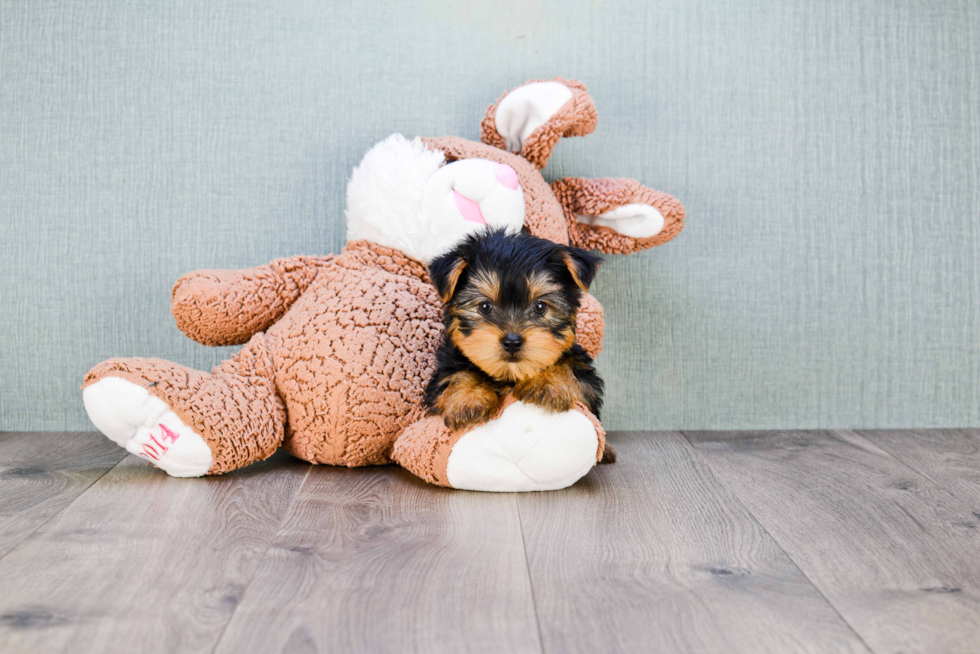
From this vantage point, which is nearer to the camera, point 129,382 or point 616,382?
point 129,382

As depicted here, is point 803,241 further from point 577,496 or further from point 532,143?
point 577,496

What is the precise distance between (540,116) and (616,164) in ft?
1.23

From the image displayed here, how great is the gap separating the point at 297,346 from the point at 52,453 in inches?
32.0

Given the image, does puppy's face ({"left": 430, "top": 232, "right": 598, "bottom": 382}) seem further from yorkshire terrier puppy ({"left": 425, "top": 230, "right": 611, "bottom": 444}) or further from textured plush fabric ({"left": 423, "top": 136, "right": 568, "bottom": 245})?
textured plush fabric ({"left": 423, "top": 136, "right": 568, "bottom": 245})

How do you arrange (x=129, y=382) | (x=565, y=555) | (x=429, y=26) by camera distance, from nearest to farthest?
(x=565, y=555), (x=129, y=382), (x=429, y=26)

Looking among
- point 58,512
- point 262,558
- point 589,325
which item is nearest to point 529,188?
point 589,325

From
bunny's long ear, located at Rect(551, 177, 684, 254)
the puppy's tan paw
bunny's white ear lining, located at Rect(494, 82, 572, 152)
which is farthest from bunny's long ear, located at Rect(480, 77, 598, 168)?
the puppy's tan paw

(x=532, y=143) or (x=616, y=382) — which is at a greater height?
(x=532, y=143)

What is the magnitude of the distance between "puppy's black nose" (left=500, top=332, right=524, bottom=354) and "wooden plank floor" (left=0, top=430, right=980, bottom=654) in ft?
1.16

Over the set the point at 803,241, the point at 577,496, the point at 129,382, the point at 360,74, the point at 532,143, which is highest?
the point at 360,74

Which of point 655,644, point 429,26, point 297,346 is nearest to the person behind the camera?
point 655,644

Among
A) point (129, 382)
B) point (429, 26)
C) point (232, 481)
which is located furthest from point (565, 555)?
point (429, 26)

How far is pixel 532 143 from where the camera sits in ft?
6.94

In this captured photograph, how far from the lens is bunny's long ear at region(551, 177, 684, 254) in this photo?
2121 millimetres
